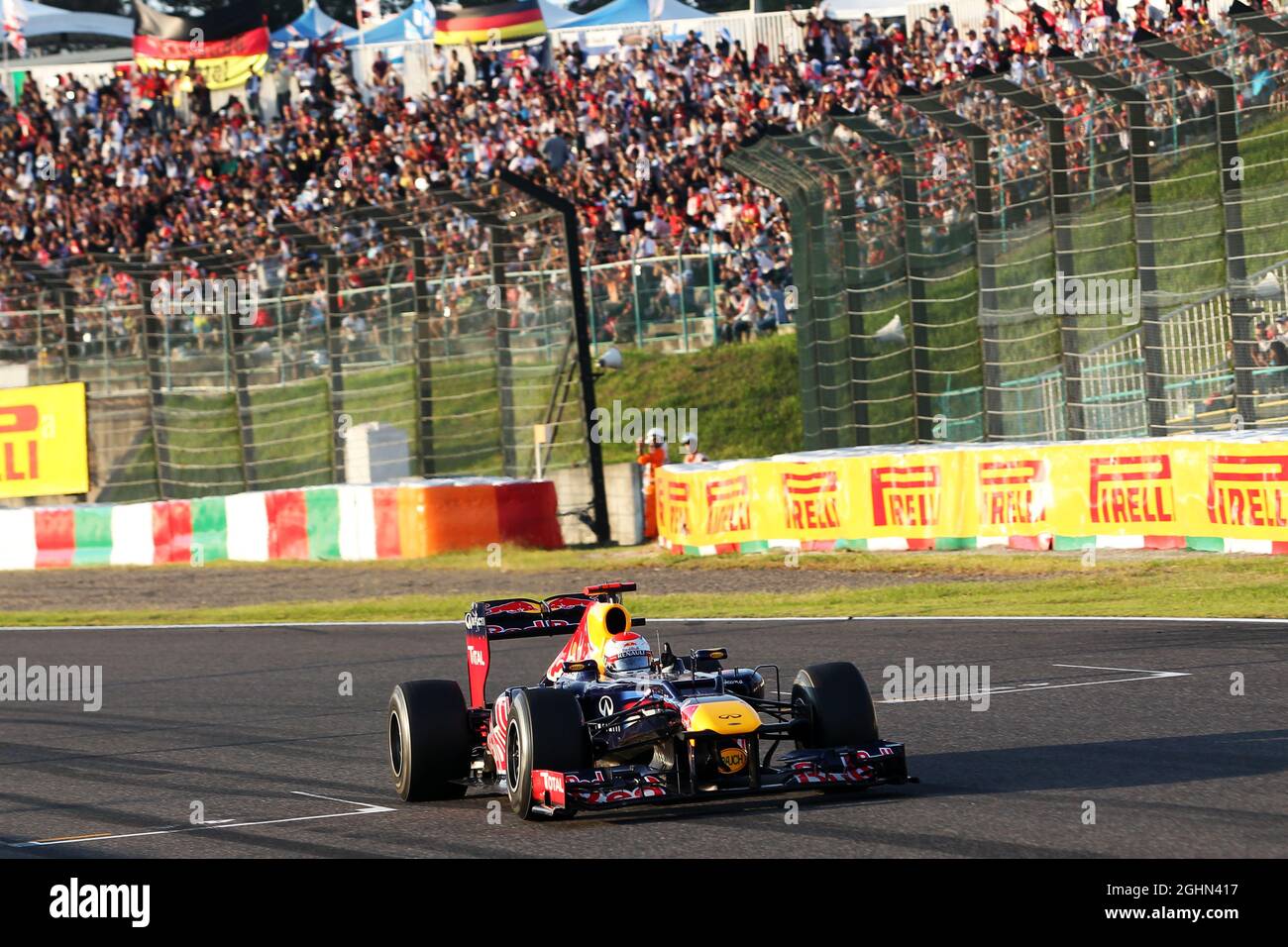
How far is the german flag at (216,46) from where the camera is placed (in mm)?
39188

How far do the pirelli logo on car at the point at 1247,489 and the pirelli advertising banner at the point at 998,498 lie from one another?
1cm

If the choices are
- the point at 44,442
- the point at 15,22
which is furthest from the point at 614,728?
the point at 15,22

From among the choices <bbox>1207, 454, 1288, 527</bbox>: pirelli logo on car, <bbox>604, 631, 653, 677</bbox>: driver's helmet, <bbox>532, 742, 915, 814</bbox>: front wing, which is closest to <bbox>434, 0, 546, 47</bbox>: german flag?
<bbox>1207, 454, 1288, 527</bbox>: pirelli logo on car

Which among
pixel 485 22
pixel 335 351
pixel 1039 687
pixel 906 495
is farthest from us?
pixel 485 22

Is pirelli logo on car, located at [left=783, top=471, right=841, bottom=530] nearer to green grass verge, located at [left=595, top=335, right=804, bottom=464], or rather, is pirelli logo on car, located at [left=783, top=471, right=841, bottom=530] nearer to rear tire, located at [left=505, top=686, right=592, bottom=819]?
green grass verge, located at [left=595, top=335, right=804, bottom=464]

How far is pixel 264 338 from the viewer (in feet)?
86.1

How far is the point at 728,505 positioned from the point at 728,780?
46.6 feet

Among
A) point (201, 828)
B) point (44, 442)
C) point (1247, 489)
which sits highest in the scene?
point (44, 442)

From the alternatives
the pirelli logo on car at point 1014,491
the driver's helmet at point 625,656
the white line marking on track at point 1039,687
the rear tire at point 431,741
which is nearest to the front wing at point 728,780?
the driver's helmet at point 625,656

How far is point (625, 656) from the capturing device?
7805 millimetres

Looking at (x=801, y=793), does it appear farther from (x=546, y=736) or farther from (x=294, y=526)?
(x=294, y=526)

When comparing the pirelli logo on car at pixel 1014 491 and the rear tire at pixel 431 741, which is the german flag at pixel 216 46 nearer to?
the pirelli logo on car at pixel 1014 491

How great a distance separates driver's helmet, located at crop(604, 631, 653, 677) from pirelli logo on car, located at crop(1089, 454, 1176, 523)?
31.4ft
